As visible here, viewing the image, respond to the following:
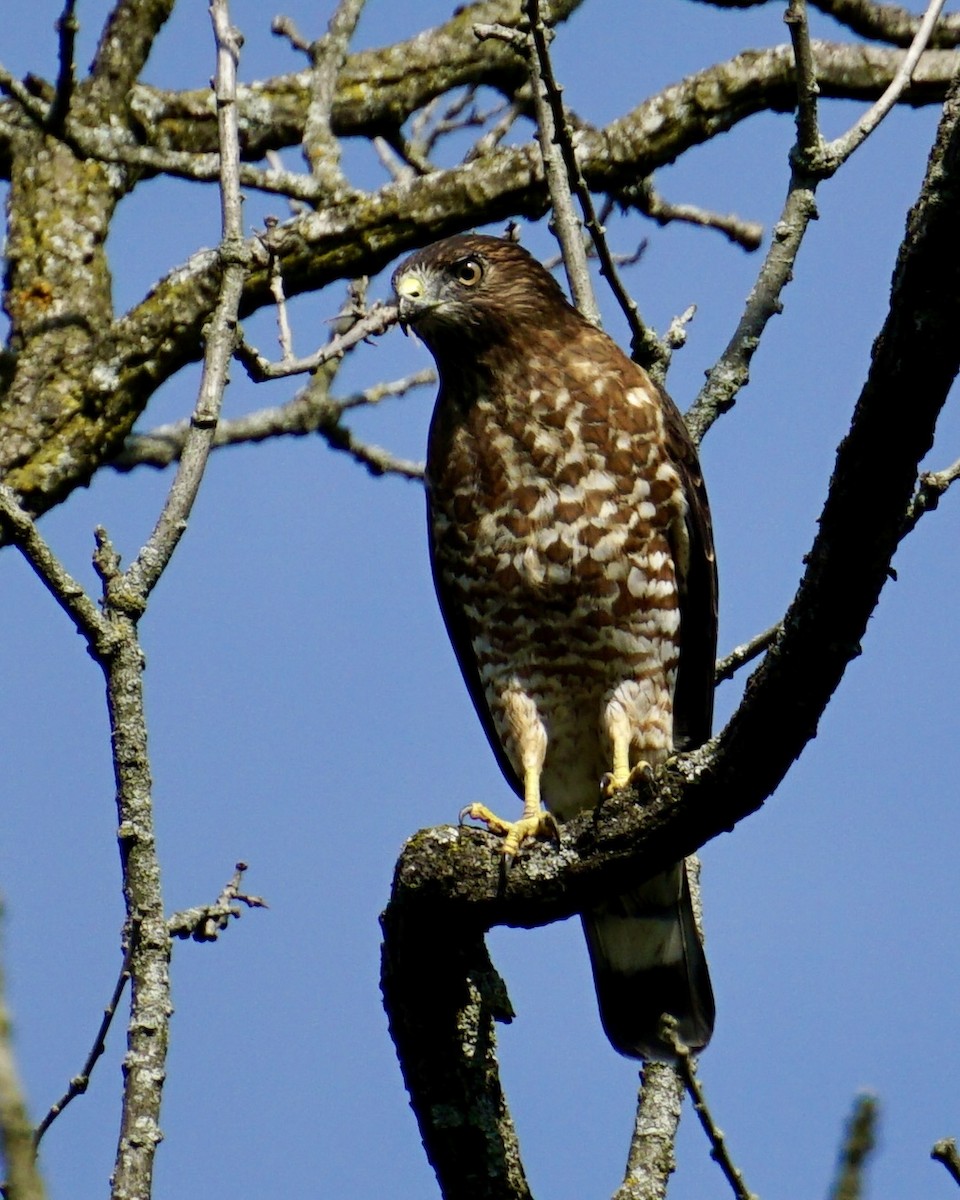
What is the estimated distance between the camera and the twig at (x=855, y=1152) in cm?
170

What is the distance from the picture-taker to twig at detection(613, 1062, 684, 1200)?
4215 millimetres

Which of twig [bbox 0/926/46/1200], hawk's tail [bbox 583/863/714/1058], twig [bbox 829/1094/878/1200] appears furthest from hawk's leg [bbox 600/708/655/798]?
twig [bbox 0/926/46/1200]

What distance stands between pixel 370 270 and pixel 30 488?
1.61 meters

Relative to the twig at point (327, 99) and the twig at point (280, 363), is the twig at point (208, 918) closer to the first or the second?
the twig at point (280, 363)

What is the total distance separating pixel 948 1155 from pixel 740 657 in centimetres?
259

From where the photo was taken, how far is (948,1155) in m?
2.54

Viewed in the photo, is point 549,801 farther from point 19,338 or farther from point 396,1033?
point 19,338

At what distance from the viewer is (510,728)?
17.4 feet

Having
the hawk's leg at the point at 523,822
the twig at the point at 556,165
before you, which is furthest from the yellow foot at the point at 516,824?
the twig at the point at 556,165

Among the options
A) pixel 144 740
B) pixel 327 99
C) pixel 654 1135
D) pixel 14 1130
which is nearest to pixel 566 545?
pixel 654 1135

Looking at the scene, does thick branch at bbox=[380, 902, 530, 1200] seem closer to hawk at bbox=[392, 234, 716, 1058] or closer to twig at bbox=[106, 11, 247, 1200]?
twig at bbox=[106, 11, 247, 1200]

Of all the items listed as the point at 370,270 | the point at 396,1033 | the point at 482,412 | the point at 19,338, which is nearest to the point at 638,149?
the point at 370,270

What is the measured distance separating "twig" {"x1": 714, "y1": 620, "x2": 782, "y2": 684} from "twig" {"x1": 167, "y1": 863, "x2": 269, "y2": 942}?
1.81 meters

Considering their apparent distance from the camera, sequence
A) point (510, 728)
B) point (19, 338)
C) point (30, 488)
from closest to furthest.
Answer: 1. point (510, 728)
2. point (30, 488)
3. point (19, 338)
